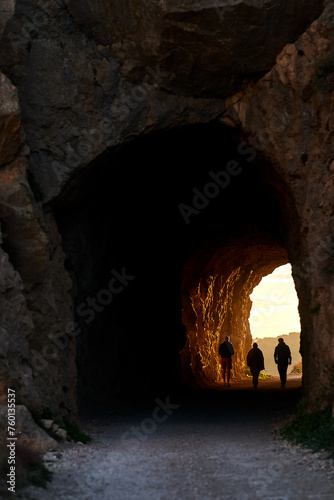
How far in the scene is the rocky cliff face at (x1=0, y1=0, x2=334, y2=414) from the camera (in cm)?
923

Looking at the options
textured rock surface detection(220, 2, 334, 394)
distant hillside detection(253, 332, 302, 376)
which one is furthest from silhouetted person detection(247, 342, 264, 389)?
distant hillside detection(253, 332, 302, 376)

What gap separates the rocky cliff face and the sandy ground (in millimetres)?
1217

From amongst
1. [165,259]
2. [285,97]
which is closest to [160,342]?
[165,259]

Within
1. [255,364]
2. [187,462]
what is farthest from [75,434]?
[255,364]

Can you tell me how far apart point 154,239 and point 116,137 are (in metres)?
6.35

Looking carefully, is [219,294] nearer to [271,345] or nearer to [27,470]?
[27,470]

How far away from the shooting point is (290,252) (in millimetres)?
12492

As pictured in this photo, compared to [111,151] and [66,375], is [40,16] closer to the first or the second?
[111,151]

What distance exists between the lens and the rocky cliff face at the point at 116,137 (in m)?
9.23

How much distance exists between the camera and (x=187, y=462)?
712cm

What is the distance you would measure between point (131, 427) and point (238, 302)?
19.9m

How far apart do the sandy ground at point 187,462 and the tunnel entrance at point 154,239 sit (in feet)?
6.96

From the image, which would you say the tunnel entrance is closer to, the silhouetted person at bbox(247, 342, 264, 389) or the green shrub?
the silhouetted person at bbox(247, 342, 264, 389)

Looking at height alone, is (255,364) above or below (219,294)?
below
